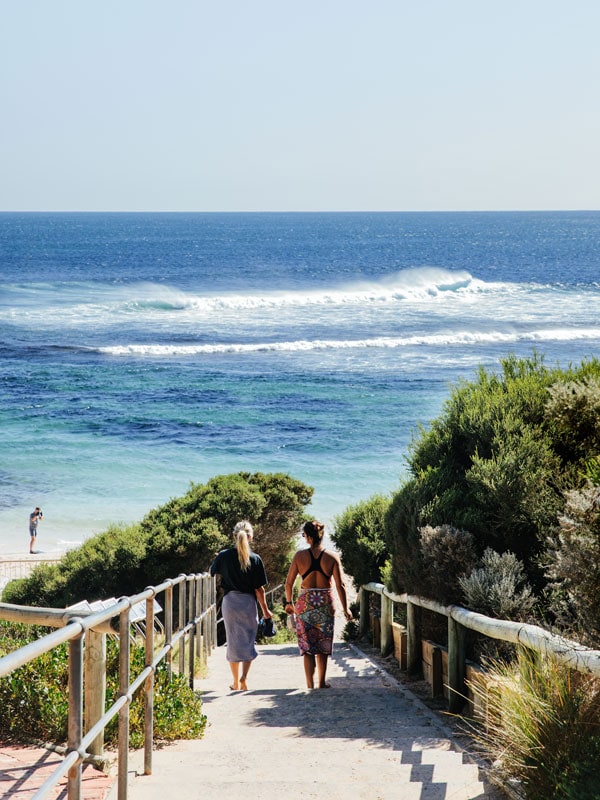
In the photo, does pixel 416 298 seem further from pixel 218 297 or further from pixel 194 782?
pixel 194 782

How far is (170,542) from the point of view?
14.0 m

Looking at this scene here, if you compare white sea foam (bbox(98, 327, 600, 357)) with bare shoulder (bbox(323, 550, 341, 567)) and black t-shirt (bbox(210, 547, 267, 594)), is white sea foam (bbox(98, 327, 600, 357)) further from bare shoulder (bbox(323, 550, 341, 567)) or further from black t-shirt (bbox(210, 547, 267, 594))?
bare shoulder (bbox(323, 550, 341, 567))

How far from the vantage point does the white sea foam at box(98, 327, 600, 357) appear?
154 feet

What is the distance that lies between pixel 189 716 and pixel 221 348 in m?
42.6

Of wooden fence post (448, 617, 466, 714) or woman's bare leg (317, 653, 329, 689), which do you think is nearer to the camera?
wooden fence post (448, 617, 466, 714)

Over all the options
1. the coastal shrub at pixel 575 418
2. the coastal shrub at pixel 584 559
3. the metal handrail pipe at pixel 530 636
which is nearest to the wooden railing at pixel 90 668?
the metal handrail pipe at pixel 530 636

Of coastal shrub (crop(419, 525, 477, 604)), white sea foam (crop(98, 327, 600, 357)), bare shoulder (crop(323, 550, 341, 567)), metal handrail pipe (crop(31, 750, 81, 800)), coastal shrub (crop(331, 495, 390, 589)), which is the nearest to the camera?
metal handrail pipe (crop(31, 750, 81, 800))

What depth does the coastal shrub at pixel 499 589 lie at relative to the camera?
19.5 feet

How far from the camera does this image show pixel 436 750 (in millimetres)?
4785

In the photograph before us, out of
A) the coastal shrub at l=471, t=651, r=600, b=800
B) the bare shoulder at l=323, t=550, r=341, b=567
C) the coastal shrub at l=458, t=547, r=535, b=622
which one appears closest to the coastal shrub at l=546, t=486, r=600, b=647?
the coastal shrub at l=471, t=651, r=600, b=800

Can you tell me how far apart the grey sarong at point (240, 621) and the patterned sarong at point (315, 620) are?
405 millimetres

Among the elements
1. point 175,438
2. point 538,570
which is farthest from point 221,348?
point 538,570

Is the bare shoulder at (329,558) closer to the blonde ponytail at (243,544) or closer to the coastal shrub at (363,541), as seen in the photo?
the blonde ponytail at (243,544)

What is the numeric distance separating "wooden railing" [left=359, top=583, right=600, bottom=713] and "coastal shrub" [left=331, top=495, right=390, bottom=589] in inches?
59.3
